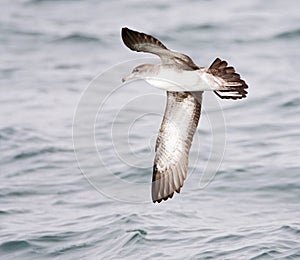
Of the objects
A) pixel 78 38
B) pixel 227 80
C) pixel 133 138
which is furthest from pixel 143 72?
pixel 78 38

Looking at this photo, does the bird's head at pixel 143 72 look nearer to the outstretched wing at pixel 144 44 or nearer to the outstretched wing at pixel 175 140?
the outstretched wing at pixel 144 44

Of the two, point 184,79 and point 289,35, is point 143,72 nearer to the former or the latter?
point 184,79

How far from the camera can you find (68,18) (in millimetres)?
16328

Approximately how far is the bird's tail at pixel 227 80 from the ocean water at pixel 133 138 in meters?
1.91

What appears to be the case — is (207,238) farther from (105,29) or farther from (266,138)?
(105,29)

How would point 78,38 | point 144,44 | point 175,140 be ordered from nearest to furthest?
point 144,44, point 175,140, point 78,38

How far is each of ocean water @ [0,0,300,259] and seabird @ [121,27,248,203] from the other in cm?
97

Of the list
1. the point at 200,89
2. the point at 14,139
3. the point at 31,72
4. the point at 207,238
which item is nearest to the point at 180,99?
the point at 200,89

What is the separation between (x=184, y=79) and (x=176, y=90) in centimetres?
20

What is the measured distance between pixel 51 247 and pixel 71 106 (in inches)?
161

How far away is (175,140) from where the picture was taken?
841 cm

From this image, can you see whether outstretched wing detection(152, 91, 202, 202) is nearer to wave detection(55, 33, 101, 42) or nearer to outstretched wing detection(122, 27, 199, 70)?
outstretched wing detection(122, 27, 199, 70)

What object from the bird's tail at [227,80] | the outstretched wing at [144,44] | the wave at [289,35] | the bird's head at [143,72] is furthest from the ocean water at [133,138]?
the outstretched wing at [144,44]

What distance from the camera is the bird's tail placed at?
24.5 ft
